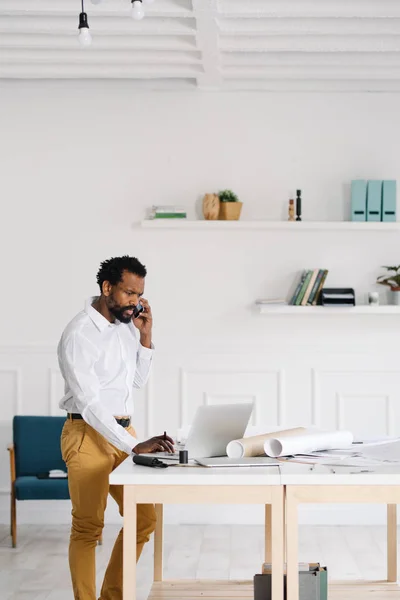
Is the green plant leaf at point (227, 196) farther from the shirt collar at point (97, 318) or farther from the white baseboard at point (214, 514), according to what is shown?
the shirt collar at point (97, 318)

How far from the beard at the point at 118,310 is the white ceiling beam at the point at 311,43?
233 centimetres

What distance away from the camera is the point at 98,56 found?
5.67 meters

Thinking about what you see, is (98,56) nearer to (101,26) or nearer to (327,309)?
(101,26)

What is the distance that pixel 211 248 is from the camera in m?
6.33

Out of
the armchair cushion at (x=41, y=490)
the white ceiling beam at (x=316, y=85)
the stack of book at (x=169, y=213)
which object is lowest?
the armchair cushion at (x=41, y=490)

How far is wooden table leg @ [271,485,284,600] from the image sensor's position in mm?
2992

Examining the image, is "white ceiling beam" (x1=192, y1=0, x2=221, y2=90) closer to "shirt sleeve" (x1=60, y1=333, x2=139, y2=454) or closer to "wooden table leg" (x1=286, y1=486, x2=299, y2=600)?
"shirt sleeve" (x1=60, y1=333, x2=139, y2=454)

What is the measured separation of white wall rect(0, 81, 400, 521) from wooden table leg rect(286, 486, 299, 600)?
3.27 m

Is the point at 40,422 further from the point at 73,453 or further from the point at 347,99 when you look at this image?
the point at 347,99

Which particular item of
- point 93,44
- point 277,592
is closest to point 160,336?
point 93,44

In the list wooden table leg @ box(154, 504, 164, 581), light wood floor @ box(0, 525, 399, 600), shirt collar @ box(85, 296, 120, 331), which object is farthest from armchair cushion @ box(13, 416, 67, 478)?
shirt collar @ box(85, 296, 120, 331)

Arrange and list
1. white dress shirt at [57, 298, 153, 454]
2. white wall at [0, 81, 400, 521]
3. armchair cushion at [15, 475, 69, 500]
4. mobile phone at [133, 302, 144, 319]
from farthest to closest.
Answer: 1. white wall at [0, 81, 400, 521]
2. armchair cushion at [15, 475, 69, 500]
3. mobile phone at [133, 302, 144, 319]
4. white dress shirt at [57, 298, 153, 454]

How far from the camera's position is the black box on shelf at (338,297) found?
608 cm

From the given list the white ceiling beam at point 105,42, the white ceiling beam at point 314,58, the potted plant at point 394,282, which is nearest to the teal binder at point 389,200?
the potted plant at point 394,282
